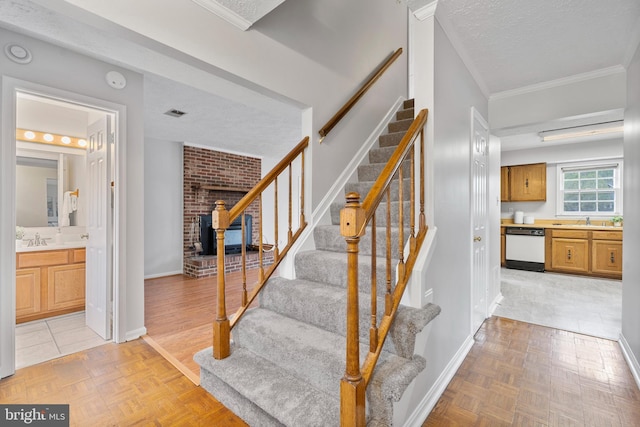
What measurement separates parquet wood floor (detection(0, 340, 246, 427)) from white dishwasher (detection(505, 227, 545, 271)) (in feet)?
20.1

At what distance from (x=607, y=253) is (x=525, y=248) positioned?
1.16 meters

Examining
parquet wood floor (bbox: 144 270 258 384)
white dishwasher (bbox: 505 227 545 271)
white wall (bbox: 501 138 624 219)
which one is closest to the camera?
parquet wood floor (bbox: 144 270 258 384)

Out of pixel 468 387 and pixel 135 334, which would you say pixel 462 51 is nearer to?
pixel 468 387

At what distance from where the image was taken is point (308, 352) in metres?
1.57

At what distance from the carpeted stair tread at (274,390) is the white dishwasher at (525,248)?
5864 mm

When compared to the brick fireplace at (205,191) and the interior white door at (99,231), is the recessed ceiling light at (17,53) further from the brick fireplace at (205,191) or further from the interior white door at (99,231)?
the brick fireplace at (205,191)

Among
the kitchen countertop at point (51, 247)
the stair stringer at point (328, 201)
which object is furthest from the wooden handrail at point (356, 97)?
the kitchen countertop at point (51, 247)

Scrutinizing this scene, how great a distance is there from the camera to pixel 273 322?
1.91m

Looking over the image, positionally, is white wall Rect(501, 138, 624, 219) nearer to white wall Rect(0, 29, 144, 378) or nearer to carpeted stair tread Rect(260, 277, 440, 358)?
carpeted stair tread Rect(260, 277, 440, 358)

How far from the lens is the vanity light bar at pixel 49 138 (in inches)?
139

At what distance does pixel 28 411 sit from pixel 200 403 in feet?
3.27

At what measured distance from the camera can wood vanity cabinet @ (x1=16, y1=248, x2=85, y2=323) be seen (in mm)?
3050

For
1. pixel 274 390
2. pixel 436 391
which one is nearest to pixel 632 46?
pixel 436 391

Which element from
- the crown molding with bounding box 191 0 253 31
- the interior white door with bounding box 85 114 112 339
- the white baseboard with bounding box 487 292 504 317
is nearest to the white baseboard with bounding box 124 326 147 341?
the interior white door with bounding box 85 114 112 339
